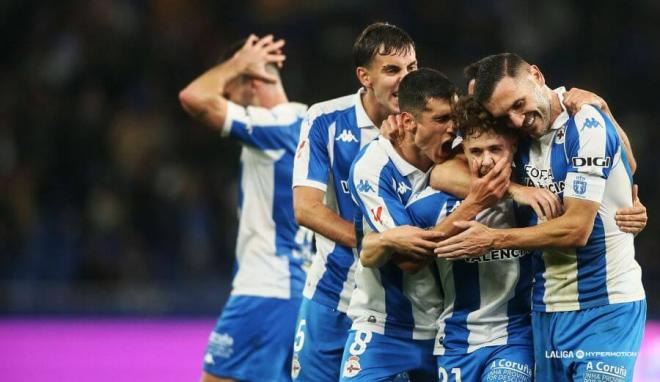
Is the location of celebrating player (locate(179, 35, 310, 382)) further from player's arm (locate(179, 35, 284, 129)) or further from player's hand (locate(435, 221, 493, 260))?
player's hand (locate(435, 221, 493, 260))

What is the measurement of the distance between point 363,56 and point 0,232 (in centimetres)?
679

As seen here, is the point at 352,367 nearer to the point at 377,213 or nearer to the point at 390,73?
the point at 377,213

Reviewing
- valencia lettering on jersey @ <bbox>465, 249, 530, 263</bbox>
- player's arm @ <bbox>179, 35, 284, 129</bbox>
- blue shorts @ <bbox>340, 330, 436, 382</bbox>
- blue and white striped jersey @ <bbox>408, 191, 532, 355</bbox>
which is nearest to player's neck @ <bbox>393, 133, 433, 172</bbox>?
blue and white striped jersey @ <bbox>408, 191, 532, 355</bbox>

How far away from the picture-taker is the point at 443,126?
4.62 metres

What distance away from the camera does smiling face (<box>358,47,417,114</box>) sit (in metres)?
5.21

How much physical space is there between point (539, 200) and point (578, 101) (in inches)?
18.2

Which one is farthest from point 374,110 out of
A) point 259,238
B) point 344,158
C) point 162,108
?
point 162,108

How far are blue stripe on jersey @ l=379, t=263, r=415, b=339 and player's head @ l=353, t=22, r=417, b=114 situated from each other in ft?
2.73

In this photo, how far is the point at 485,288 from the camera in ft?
15.3

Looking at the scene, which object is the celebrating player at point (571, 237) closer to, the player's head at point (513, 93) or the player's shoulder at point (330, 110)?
the player's head at point (513, 93)

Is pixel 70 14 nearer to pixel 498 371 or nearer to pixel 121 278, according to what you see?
pixel 121 278

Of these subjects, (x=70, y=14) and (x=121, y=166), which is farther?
(x=70, y=14)


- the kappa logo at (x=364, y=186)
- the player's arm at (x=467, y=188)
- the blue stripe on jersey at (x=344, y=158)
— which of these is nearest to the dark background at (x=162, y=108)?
the blue stripe on jersey at (x=344, y=158)

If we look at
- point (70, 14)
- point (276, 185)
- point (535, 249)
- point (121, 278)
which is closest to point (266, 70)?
point (276, 185)
